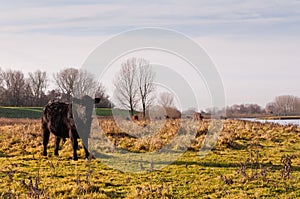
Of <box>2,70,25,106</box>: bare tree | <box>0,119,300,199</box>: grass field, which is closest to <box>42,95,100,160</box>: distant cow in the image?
<box>0,119,300,199</box>: grass field

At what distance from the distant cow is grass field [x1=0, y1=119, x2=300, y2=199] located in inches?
33.2

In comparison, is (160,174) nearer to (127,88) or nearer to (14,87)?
(127,88)

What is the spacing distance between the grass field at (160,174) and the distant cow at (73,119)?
844mm

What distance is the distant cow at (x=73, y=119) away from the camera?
1320cm

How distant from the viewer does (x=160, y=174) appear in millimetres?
10391

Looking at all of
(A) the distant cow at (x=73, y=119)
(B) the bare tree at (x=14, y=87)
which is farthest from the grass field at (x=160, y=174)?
(B) the bare tree at (x=14, y=87)

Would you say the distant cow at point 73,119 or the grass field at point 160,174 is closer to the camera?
the grass field at point 160,174

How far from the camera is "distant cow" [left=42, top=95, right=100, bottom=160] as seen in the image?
13195 millimetres

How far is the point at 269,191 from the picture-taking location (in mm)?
8172

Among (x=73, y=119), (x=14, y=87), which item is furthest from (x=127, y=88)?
(x=14, y=87)

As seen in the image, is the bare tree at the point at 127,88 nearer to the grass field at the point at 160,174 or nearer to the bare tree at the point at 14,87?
the grass field at the point at 160,174

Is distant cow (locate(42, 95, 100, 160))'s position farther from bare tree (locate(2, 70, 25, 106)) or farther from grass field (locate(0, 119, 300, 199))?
bare tree (locate(2, 70, 25, 106))

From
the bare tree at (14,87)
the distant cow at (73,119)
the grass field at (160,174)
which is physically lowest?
the grass field at (160,174)

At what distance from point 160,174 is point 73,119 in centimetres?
455
